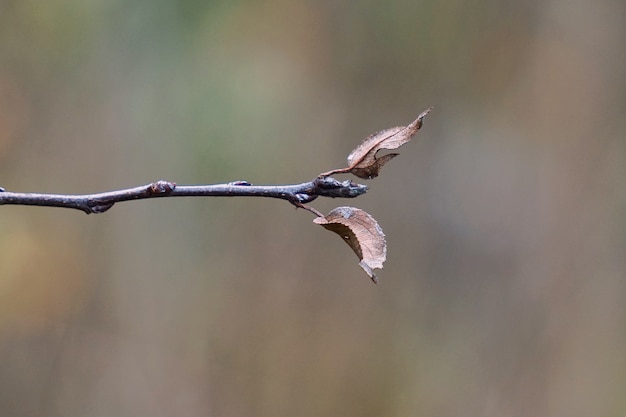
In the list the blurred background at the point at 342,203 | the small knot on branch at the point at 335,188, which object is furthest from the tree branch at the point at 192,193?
the blurred background at the point at 342,203

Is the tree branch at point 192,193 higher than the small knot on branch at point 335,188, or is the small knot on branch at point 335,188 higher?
the small knot on branch at point 335,188

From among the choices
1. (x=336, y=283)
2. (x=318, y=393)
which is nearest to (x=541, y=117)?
(x=336, y=283)

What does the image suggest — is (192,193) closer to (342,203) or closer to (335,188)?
(335,188)

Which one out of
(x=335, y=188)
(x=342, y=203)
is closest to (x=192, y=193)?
(x=335, y=188)

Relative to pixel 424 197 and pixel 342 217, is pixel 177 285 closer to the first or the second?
pixel 424 197

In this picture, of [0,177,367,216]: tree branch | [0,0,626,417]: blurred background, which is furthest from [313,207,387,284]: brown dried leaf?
[0,0,626,417]: blurred background

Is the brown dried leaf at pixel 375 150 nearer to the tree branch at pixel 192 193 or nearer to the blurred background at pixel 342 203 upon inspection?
the tree branch at pixel 192 193

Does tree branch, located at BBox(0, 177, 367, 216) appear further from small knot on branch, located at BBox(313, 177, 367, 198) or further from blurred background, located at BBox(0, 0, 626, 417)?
blurred background, located at BBox(0, 0, 626, 417)
